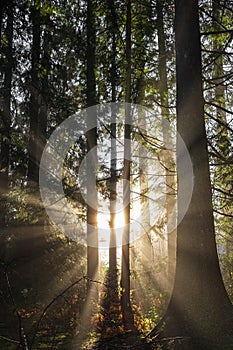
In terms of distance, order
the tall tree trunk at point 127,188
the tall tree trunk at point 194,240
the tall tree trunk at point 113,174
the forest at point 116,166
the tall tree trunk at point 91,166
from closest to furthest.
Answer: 1. the tall tree trunk at point 194,240
2. the forest at point 116,166
3. the tall tree trunk at point 127,188
4. the tall tree trunk at point 113,174
5. the tall tree trunk at point 91,166

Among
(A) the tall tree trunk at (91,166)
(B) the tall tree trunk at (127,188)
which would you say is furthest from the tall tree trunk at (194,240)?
(A) the tall tree trunk at (91,166)

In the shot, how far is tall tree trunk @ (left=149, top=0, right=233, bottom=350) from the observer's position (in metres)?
5.11

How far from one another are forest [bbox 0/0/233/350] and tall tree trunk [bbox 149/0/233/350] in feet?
0.06

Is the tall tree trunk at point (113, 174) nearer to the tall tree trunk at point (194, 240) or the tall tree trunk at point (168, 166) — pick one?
the tall tree trunk at point (168, 166)

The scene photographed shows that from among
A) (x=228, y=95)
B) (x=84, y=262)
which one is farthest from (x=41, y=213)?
(x=228, y=95)

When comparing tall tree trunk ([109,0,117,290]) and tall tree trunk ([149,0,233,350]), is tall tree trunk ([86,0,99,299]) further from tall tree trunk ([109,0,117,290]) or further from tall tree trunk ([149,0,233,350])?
tall tree trunk ([149,0,233,350])

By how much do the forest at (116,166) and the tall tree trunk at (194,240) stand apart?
0.06ft

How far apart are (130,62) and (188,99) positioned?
4.10 metres

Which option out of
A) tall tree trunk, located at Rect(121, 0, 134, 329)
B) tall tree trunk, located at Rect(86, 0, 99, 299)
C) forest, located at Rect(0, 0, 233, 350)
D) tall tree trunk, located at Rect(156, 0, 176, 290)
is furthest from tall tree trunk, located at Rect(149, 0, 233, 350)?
tall tree trunk, located at Rect(86, 0, 99, 299)

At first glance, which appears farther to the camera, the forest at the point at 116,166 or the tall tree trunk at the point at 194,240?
the forest at the point at 116,166

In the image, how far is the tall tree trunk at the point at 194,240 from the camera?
5109mm

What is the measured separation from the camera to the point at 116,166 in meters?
13.2

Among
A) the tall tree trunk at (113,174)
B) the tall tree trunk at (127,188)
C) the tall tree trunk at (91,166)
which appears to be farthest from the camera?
the tall tree trunk at (91,166)

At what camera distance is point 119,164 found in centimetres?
1317
